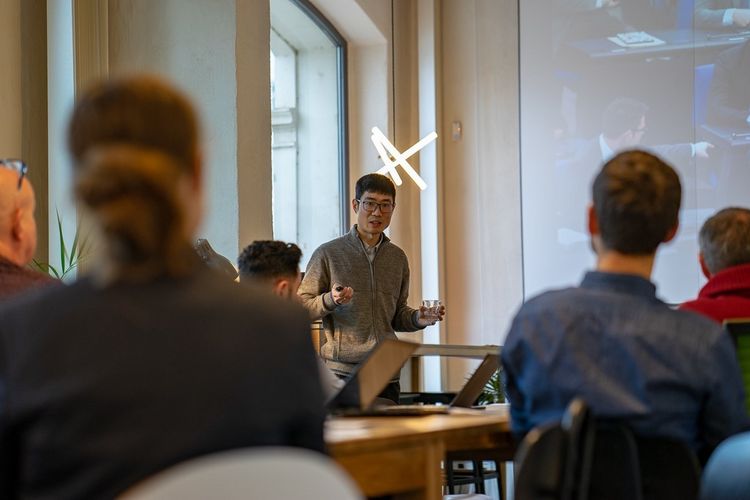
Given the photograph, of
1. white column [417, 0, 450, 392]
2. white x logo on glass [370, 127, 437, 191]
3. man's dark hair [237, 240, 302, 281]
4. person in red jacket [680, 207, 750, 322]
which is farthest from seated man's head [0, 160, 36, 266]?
white column [417, 0, 450, 392]

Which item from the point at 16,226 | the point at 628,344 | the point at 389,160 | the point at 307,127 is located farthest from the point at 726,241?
the point at 307,127

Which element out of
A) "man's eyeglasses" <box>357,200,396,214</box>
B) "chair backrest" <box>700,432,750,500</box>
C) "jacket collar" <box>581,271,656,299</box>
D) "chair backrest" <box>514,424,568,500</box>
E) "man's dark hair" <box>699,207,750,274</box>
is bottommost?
"chair backrest" <box>700,432,750,500</box>

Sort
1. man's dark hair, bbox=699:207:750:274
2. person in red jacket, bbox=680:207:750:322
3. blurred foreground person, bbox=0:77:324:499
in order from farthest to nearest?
man's dark hair, bbox=699:207:750:274 → person in red jacket, bbox=680:207:750:322 → blurred foreground person, bbox=0:77:324:499

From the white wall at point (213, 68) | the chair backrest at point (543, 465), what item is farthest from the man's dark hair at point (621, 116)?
the chair backrest at point (543, 465)

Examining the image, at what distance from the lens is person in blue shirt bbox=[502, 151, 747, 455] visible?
6.81 feet

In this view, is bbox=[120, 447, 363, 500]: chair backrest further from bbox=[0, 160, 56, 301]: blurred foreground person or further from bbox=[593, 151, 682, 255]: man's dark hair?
bbox=[0, 160, 56, 301]: blurred foreground person

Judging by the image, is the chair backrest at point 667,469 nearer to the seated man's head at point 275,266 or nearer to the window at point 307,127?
the seated man's head at point 275,266

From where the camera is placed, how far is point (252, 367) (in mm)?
1398

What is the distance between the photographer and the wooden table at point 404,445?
2049 mm

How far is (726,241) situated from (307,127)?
4.98 metres

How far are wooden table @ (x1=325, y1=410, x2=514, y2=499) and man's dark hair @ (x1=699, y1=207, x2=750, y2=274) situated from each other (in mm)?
736

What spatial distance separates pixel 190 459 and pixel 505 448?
55.5 inches

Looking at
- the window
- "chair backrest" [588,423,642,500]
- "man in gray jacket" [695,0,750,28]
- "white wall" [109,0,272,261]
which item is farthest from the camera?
"man in gray jacket" [695,0,750,28]

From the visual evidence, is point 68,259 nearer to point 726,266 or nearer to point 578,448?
point 726,266
